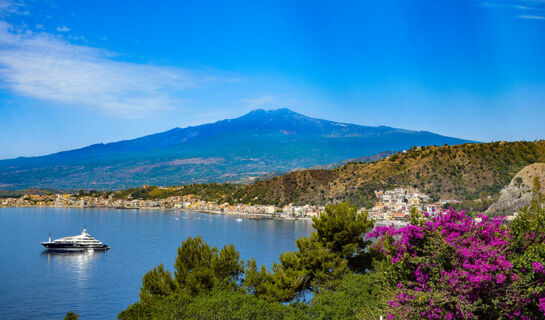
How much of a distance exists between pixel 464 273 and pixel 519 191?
48.8m

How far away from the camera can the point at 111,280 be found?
3000 centimetres

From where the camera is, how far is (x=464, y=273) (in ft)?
25.5

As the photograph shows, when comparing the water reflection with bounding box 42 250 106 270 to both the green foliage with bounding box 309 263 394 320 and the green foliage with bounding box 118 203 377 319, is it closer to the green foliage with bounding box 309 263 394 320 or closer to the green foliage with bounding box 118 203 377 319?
the green foliage with bounding box 118 203 377 319

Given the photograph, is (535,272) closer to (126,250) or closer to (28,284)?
(28,284)

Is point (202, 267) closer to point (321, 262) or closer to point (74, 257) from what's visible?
point (321, 262)

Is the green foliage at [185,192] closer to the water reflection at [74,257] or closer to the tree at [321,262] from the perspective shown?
the water reflection at [74,257]

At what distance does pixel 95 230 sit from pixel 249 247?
27.6m

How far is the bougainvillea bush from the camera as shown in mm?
7797

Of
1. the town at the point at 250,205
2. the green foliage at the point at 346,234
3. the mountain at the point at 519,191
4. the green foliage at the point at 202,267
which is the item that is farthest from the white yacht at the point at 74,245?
the mountain at the point at 519,191

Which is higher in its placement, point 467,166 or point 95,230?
point 467,166

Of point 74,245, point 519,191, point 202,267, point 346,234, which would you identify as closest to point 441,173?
point 519,191

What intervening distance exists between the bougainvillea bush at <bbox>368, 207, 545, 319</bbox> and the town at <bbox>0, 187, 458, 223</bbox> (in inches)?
860

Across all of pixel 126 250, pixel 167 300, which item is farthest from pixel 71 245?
pixel 167 300

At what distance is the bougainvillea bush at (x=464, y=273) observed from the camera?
7.80m
